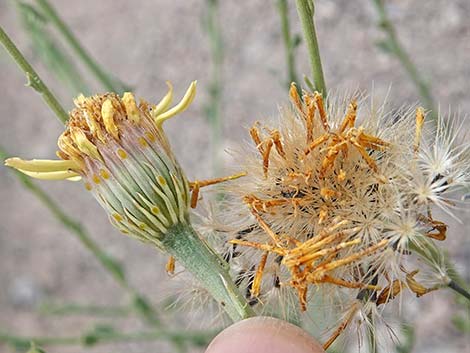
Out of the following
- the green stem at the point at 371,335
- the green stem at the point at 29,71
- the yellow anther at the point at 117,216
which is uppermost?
the green stem at the point at 29,71

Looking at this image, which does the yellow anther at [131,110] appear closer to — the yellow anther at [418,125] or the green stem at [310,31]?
the green stem at [310,31]

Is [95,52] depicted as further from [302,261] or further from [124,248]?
[302,261]

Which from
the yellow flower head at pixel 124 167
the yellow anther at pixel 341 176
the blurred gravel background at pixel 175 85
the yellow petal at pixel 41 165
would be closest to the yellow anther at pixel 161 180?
the yellow flower head at pixel 124 167

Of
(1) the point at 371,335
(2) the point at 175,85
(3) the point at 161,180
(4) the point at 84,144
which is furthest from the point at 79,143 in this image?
(2) the point at 175,85

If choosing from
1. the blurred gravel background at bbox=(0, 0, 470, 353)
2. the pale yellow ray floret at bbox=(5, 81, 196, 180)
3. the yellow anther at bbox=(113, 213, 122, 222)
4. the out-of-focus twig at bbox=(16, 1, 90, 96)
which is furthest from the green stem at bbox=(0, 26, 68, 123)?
the blurred gravel background at bbox=(0, 0, 470, 353)

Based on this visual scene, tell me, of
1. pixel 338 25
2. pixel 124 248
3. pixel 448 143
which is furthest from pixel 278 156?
pixel 124 248

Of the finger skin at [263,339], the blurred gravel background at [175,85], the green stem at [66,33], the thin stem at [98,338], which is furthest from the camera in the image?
the blurred gravel background at [175,85]

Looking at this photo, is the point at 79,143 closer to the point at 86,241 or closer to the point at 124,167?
the point at 124,167

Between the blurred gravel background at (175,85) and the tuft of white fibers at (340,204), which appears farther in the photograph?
the blurred gravel background at (175,85)
